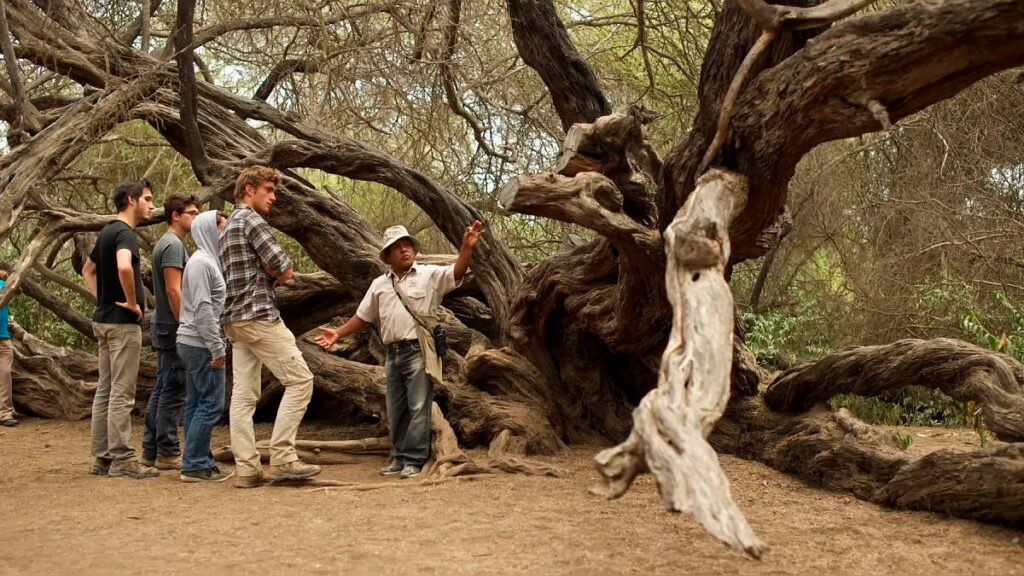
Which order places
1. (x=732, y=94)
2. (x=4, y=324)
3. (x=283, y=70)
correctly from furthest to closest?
(x=4, y=324) < (x=283, y=70) < (x=732, y=94)

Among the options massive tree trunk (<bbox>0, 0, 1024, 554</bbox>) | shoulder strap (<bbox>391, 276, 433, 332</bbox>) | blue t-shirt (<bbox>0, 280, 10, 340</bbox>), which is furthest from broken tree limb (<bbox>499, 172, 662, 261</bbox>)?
blue t-shirt (<bbox>0, 280, 10, 340</bbox>)

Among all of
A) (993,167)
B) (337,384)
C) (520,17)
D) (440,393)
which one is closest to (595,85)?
(520,17)

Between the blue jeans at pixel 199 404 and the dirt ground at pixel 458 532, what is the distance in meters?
0.24

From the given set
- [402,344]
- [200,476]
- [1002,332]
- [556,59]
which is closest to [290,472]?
[200,476]

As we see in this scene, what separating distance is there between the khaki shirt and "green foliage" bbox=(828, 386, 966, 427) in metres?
4.77

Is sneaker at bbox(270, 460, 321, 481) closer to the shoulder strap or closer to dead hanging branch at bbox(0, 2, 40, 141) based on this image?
the shoulder strap

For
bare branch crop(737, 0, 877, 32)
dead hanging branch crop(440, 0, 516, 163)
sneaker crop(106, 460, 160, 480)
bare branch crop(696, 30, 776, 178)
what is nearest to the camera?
bare branch crop(737, 0, 877, 32)

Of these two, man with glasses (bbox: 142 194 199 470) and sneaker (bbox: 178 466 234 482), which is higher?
man with glasses (bbox: 142 194 199 470)

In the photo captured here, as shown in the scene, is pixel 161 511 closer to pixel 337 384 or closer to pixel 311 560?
pixel 311 560

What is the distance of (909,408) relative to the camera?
34.2ft

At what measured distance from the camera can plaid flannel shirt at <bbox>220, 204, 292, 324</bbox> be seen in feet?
20.9

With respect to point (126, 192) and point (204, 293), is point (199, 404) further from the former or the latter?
point (126, 192)

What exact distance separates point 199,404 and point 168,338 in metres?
0.67

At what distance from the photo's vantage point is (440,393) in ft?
26.9
